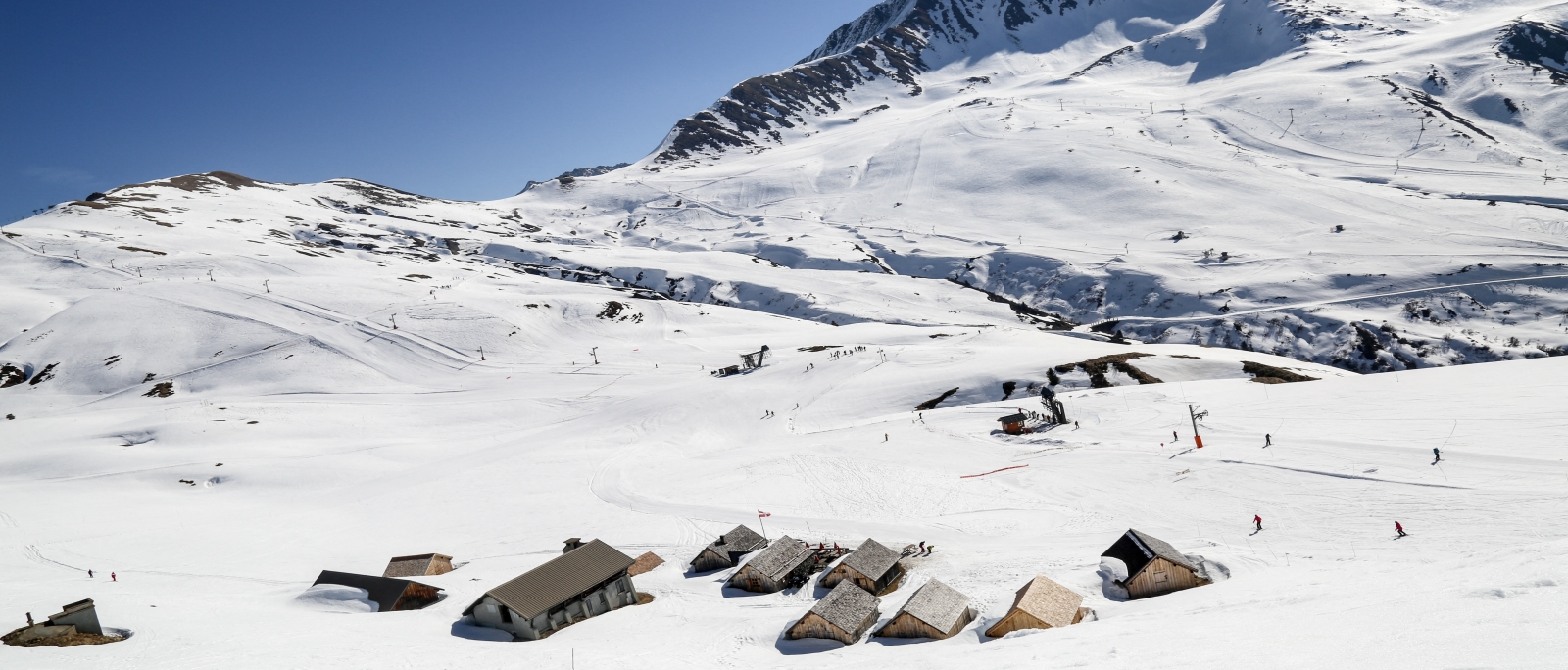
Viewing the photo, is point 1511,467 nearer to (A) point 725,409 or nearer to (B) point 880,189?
(A) point 725,409

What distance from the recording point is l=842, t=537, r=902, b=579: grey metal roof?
32969 mm

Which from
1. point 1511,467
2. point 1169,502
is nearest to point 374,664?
point 1169,502

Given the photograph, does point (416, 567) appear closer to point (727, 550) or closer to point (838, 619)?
point (727, 550)

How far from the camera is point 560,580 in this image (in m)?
32.9

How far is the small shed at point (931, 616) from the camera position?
2747 centimetres

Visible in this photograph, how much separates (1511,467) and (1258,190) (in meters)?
128

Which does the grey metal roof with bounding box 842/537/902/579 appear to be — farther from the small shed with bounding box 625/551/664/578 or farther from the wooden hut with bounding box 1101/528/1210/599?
the small shed with bounding box 625/551/664/578

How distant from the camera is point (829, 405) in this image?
69562 millimetres

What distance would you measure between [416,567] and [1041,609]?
33602 millimetres

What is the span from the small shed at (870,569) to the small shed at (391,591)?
20.4 meters

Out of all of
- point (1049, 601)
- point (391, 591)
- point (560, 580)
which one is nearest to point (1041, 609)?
point (1049, 601)

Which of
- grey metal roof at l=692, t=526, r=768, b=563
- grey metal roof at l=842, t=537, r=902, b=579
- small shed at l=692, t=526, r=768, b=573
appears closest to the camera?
grey metal roof at l=842, t=537, r=902, b=579

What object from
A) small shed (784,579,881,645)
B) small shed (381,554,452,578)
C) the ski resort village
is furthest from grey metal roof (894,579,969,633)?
small shed (381,554,452,578)

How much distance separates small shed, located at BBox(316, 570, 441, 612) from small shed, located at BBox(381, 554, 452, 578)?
3.25 metres
